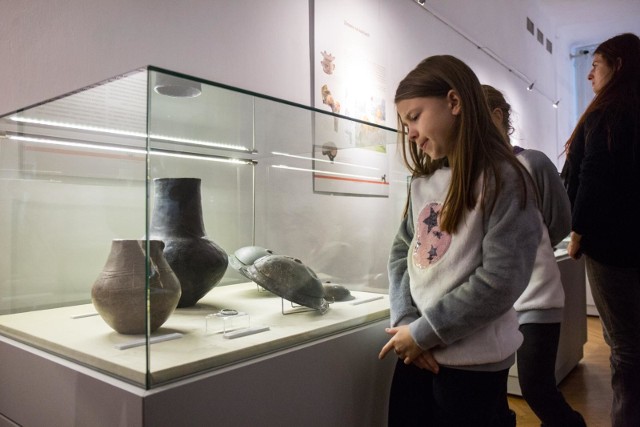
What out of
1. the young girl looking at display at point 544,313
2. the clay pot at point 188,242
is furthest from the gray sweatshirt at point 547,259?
the clay pot at point 188,242

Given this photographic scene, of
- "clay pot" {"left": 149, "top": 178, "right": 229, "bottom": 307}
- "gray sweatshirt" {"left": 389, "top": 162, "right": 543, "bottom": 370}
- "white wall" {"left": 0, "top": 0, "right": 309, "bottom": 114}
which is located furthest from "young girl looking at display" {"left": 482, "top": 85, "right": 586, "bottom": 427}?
"white wall" {"left": 0, "top": 0, "right": 309, "bottom": 114}

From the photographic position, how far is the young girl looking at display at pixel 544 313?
1.49m

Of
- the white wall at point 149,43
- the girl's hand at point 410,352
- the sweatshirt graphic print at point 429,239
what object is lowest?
the girl's hand at point 410,352

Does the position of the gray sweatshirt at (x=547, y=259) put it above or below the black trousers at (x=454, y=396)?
above

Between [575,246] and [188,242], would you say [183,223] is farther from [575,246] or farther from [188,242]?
[575,246]

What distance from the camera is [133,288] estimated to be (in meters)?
1.11

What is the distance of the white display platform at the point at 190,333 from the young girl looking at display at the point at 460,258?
0.25m

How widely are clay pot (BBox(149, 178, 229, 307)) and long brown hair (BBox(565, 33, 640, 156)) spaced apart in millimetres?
1322

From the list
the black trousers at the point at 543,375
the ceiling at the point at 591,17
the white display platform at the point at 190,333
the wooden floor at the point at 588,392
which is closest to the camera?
the white display platform at the point at 190,333

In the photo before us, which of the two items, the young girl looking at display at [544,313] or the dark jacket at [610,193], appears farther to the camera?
the dark jacket at [610,193]

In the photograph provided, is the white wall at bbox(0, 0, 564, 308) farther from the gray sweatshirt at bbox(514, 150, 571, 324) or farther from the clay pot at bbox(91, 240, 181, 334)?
the gray sweatshirt at bbox(514, 150, 571, 324)

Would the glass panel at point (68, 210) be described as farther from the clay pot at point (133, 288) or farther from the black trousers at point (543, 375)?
the black trousers at point (543, 375)

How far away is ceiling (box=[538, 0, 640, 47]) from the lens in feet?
23.7

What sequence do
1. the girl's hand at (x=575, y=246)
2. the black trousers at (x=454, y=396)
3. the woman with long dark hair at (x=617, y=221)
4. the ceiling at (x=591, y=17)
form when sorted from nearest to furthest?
the black trousers at (x=454, y=396), the woman with long dark hair at (x=617, y=221), the girl's hand at (x=575, y=246), the ceiling at (x=591, y=17)
